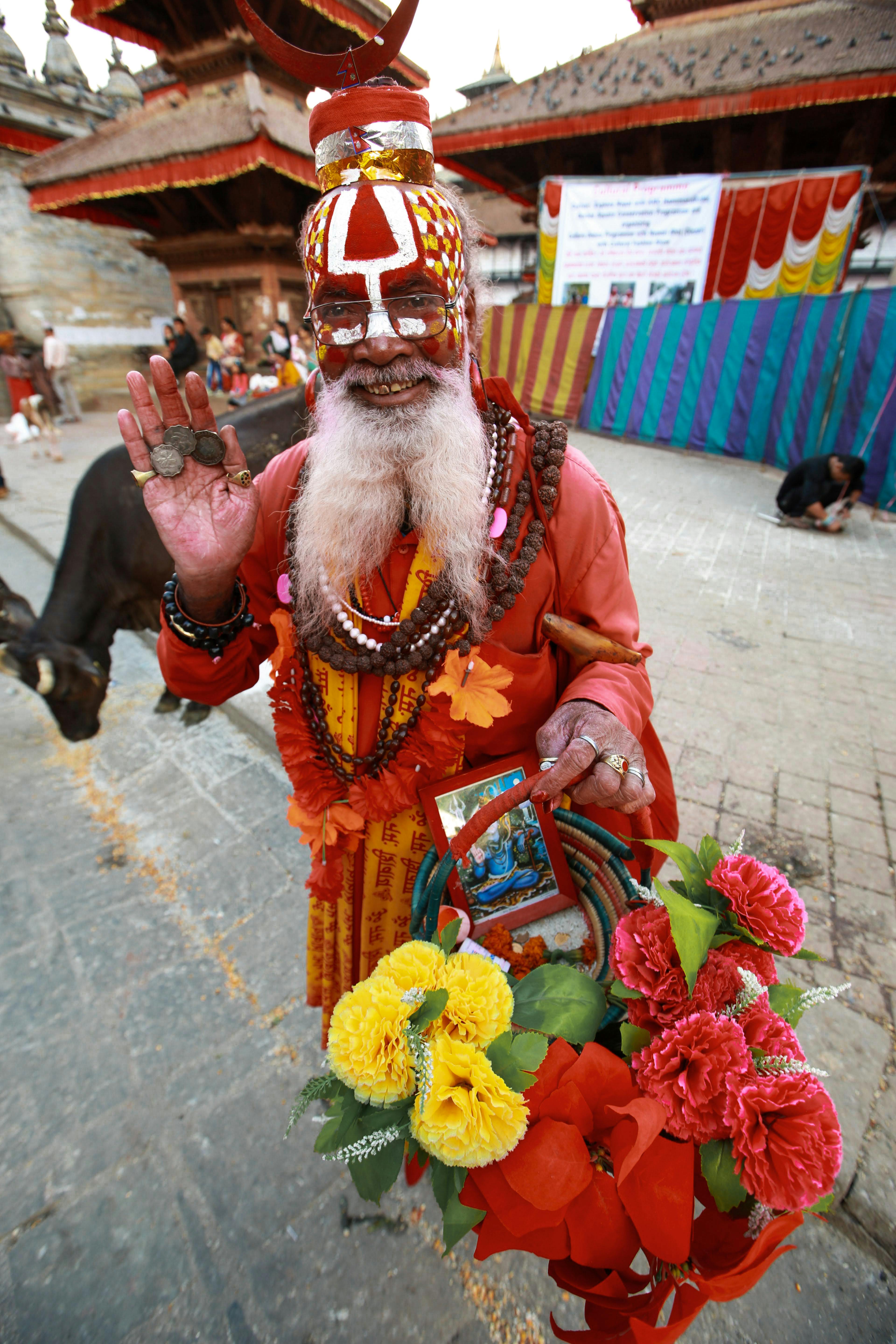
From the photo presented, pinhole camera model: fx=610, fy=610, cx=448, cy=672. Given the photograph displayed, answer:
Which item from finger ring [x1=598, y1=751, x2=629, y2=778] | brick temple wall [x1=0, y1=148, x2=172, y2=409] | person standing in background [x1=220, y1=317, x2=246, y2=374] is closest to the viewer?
finger ring [x1=598, y1=751, x2=629, y2=778]

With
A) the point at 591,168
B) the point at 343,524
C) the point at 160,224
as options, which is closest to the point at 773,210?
the point at 591,168

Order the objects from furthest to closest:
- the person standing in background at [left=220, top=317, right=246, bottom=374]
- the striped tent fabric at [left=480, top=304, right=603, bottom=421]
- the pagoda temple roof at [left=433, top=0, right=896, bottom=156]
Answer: the striped tent fabric at [left=480, top=304, right=603, bottom=421]
the person standing in background at [left=220, top=317, right=246, bottom=374]
the pagoda temple roof at [left=433, top=0, right=896, bottom=156]

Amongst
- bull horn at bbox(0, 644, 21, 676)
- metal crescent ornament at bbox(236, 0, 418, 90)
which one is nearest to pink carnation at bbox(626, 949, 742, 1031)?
metal crescent ornament at bbox(236, 0, 418, 90)

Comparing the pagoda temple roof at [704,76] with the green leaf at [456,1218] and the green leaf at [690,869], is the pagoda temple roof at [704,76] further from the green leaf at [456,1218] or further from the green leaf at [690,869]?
the green leaf at [456,1218]

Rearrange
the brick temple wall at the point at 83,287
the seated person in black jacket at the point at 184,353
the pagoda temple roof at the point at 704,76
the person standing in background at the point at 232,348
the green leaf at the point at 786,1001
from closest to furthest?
the green leaf at the point at 786,1001
the pagoda temple roof at the point at 704,76
the person standing in background at the point at 232,348
the seated person in black jacket at the point at 184,353
the brick temple wall at the point at 83,287

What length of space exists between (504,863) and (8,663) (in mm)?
2865

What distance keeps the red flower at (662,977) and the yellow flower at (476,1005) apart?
18 centimetres

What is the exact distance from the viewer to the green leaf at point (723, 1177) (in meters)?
0.78

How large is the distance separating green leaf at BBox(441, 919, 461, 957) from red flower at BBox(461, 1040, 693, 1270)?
8.7 inches

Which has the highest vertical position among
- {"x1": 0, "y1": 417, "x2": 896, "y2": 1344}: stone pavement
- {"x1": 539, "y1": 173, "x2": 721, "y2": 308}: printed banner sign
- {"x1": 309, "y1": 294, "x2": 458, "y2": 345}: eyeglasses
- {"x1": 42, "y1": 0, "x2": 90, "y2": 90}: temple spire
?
{"x1": 42, "y1": 0, "x2": 90, "y2": 90}: temple spire

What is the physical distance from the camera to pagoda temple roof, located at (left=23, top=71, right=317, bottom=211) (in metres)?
8.95

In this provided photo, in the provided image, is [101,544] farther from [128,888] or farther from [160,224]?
[160,224]

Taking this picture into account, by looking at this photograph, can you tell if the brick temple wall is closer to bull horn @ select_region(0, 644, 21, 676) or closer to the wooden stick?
bull horn @ select_region(0, 644, 21, 676)

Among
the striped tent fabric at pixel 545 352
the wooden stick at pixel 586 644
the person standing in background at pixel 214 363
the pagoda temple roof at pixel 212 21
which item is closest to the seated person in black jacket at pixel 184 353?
the person standing in background at pixel 214 363
